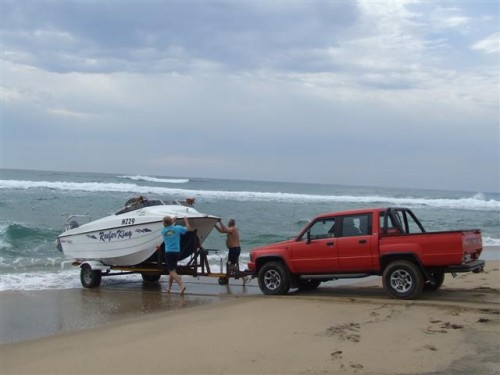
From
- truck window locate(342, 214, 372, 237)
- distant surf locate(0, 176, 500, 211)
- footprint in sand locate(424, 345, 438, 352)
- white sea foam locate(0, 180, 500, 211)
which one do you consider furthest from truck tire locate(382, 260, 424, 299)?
white sea foam locate(0, 180, 500, 211)

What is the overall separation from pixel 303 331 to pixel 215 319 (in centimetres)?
181

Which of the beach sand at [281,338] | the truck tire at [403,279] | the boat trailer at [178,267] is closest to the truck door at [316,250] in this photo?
the beach sand at [281,338]

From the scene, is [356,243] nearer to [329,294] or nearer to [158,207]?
[329,294]

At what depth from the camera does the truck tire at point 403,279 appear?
10.0 metres

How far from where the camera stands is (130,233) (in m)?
13.8

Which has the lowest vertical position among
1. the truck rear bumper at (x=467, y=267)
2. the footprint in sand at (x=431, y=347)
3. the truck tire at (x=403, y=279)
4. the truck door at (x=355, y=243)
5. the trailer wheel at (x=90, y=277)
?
the trailer wheel at (x=90, y=277)

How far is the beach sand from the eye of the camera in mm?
6176

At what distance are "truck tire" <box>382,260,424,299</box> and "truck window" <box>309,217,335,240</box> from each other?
4.67 feet

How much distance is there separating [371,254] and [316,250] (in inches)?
A: 47.9

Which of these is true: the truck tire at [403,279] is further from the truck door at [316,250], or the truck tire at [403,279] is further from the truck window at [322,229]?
the truck window at [322,229]

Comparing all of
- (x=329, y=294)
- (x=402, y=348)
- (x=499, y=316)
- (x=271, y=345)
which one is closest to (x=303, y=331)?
(x=271, y=345)

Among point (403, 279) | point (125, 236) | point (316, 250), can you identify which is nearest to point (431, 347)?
point (403, 279)

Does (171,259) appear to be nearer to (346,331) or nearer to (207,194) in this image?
(346,331)

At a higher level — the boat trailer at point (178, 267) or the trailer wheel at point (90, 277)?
the boat trailer at point (178, 267)
